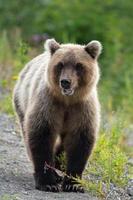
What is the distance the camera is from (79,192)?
7.95 metres

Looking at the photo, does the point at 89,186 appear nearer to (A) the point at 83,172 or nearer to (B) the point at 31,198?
(B) the point at 31,198

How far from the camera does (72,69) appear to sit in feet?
25.5

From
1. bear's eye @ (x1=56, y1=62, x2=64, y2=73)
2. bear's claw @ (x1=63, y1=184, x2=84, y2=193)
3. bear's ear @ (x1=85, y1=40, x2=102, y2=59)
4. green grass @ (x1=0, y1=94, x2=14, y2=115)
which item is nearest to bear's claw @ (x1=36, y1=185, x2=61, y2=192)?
bear's claw @ (x1=63, y1=184, x2=84, y2=193)

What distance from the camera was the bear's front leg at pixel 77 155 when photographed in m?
7.94

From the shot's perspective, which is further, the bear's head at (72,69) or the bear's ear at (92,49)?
the bear's ear at (92,49)

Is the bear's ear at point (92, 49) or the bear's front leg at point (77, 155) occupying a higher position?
the bear's ear at point (92, 49)

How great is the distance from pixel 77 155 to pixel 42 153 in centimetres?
34

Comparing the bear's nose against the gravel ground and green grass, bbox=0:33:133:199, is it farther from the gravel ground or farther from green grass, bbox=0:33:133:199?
the gravel ground

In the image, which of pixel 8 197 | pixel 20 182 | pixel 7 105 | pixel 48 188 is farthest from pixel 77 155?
pixel 7 105

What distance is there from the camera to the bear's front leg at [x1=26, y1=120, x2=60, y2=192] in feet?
25.6

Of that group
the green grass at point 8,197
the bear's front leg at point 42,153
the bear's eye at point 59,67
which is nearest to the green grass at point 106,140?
the bear's front leg at point 42,153

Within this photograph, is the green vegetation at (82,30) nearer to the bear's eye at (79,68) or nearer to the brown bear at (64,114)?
the brown bear at (64,114)

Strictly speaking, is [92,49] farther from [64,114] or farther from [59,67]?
[64,114]

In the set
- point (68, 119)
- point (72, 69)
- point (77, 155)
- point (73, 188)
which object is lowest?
point (73, 188)
